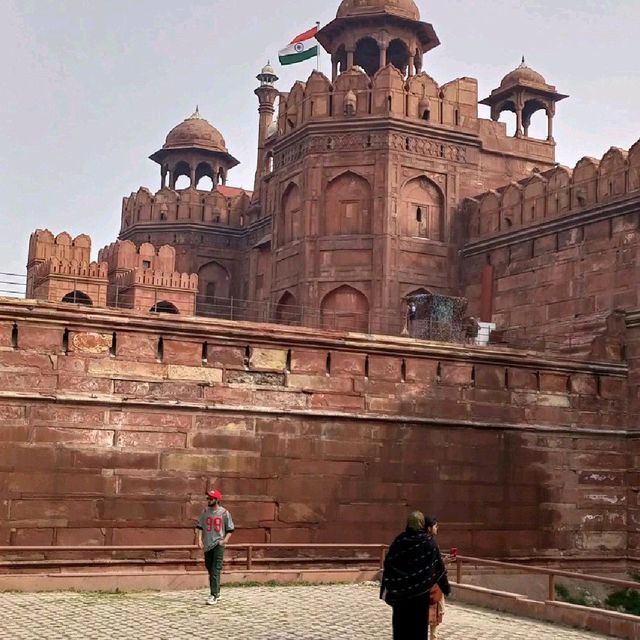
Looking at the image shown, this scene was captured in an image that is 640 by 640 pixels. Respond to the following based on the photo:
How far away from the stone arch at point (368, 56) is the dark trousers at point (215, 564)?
19.4 m

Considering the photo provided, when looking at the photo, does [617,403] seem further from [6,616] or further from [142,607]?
[6,616]

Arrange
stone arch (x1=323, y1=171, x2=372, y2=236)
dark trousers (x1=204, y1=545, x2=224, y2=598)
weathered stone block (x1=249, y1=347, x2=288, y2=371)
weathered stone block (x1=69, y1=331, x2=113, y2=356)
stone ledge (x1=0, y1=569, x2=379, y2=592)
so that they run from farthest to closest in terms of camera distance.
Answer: stone arch (x1=323, y1=171, x2=372, y2=236) < weathered stone block (x1=249, y1=347, x2=288, y2=371) < weathered stone block (x1=69, y1=331, x2=113, y2=356) < stone ledge (x1=0, y1=569, x2=379, y2=592) < dark trousers (x1=204, y1=545, x2=224, y2=598)

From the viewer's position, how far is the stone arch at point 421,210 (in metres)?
23.7

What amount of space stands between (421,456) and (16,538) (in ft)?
18.9

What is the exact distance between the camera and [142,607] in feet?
34.7

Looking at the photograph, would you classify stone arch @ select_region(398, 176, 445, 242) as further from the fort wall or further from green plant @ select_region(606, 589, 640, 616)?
green plant @ select_region(606, 589, 640, 616)

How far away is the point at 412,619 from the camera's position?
24.4ft

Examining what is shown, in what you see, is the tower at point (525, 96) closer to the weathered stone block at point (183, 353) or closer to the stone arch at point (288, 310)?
the stone arch at point (288, 310)

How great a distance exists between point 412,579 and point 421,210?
1716 centimetres

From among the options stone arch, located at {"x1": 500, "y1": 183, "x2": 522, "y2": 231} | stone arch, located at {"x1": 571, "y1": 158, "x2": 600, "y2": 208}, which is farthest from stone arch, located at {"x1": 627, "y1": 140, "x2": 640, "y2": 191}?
stone arch, located at {"x1": 500, "y1": 183, "x2": 522, "y2": 231}

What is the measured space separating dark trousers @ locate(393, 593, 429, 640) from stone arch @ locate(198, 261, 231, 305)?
24503mm

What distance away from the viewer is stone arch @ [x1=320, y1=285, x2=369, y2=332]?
2345cm

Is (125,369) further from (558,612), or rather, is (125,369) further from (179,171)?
→ (179,171)

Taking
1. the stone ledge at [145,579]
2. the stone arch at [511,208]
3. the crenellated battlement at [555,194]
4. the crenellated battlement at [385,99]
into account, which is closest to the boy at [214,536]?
the stone ledge at [145,579]
